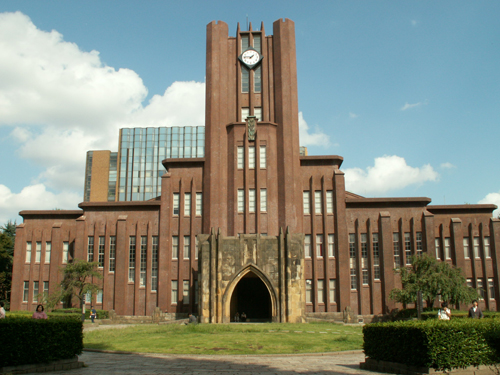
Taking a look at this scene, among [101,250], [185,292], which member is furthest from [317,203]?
[101,250]

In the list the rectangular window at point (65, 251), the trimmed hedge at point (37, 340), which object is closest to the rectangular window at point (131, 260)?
the rectangular window at point (65, 251)

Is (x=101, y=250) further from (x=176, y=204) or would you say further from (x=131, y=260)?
(x=176, y=204)

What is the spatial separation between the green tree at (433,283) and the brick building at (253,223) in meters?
5.31

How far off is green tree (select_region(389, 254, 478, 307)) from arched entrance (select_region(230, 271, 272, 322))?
1101 centimetres

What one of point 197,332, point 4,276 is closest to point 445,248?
point 197,332

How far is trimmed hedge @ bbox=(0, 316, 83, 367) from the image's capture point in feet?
46.9

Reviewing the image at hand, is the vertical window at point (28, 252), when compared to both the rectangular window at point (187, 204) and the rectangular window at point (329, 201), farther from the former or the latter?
the rectangular window at point (329, 201)

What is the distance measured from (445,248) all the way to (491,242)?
4309 mm

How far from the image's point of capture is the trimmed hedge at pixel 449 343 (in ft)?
44.2

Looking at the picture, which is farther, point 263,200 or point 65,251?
point 65,251

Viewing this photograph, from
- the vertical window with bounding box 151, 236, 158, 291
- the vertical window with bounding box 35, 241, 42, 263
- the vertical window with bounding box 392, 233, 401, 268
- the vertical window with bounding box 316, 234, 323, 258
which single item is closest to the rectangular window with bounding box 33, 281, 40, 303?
the vertical window with bounding box 35, 241, 42, 263

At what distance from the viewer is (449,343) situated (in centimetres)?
1354

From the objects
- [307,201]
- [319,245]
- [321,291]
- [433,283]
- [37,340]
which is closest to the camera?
[37,340]

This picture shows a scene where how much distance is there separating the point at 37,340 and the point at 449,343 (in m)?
12.1
